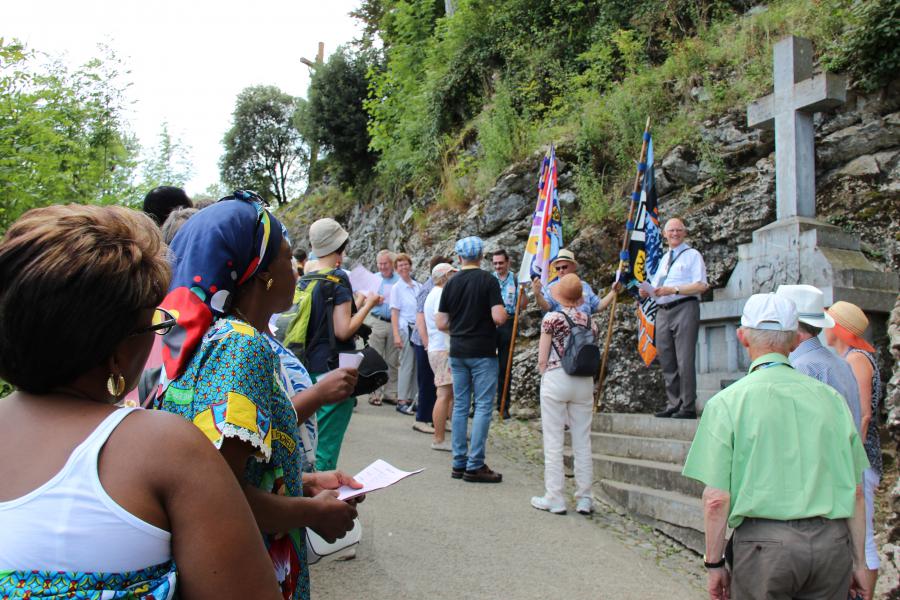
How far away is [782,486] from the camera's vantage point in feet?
9.40

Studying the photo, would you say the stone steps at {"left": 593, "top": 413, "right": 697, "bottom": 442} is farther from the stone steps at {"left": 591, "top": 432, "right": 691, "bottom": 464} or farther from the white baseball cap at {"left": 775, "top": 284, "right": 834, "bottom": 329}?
the white baseball cap at {"left": 775, "top": 284, "right": 834, "bottom": 329}

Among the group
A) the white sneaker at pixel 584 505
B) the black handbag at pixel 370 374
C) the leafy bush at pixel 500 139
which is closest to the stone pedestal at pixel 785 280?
the white sneaker at pixel 584 505

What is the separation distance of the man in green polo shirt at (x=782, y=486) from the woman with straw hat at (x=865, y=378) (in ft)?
3.96

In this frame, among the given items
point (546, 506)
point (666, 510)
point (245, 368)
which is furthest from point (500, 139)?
point (245, 368)

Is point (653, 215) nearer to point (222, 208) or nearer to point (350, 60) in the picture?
point (222, 208)

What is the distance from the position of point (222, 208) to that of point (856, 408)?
3582mm

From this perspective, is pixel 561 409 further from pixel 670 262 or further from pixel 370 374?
pixel 370 374

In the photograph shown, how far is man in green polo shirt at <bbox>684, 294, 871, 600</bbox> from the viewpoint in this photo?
2803 millimetres

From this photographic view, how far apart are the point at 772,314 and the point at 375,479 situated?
6.28 ft

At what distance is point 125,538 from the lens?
1.21 metres

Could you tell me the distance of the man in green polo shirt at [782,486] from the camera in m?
2.80

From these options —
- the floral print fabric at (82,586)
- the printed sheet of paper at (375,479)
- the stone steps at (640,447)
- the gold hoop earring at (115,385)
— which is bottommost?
the stone steps at (640,447)

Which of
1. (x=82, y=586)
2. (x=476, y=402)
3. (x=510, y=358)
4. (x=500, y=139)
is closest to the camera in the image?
(x=82, y=586)

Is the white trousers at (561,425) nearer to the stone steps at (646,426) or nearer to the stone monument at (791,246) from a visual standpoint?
the stone steps at (646,426)
